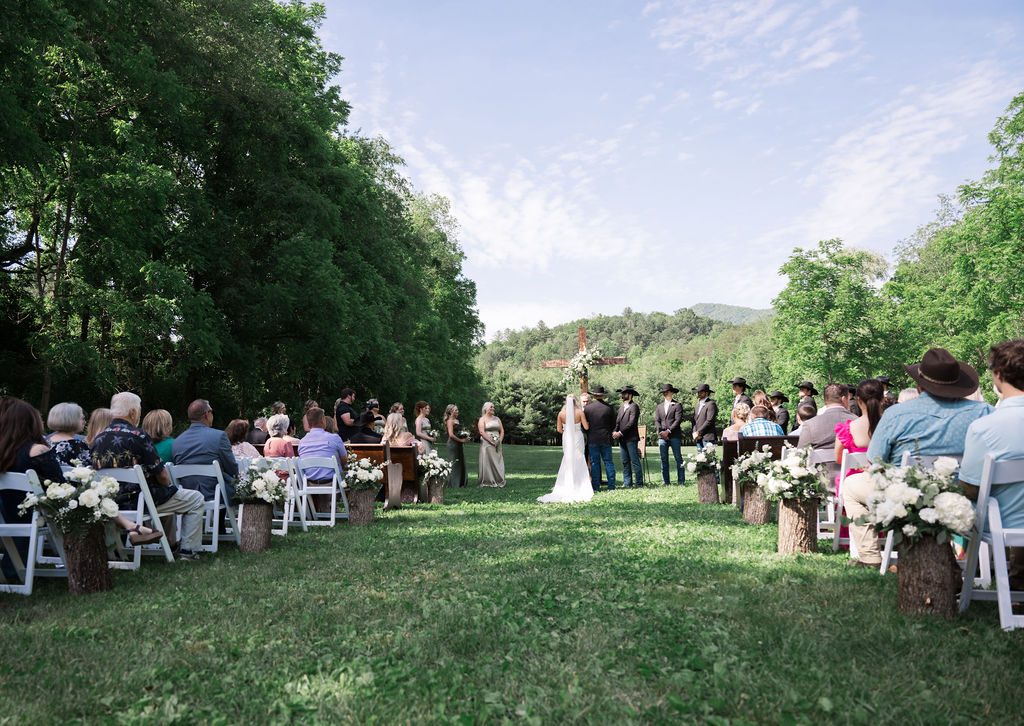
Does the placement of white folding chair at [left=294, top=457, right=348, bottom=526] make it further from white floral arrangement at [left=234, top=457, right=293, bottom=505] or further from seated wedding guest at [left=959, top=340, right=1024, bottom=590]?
seated wedding guest at [left=959, top=340, right=1024, bottom=590]

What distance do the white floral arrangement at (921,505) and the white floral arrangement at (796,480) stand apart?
1.75 meters

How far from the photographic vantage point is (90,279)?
52.7 ft

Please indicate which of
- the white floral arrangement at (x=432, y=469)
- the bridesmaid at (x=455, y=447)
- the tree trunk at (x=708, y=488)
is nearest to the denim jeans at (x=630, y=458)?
the bridesmaid at (x=455, y=447)

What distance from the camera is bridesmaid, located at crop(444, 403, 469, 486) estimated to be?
606 inches

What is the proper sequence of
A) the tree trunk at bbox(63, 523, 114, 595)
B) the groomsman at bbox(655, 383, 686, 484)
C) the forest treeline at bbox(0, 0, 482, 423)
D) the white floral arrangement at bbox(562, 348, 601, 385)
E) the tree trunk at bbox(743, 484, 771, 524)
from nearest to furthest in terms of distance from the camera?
the tree trunk at bbox(63, 523, 114, 595), the tree trunk at bbox(743, 484, 771, 524), the forest treeline at bbox(0, 0, 482, 423), the groomsman at bbox(655, 383, 686, 484), the white floral arrangement at bbox(562, 348, 601, 385)

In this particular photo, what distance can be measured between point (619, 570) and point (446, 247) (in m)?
37.0

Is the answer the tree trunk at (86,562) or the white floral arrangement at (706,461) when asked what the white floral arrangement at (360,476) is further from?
the white floral arrangement at (706,461)

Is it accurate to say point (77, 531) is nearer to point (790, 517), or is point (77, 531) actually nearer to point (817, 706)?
point (817, 706)

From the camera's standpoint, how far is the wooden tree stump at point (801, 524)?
6641mm

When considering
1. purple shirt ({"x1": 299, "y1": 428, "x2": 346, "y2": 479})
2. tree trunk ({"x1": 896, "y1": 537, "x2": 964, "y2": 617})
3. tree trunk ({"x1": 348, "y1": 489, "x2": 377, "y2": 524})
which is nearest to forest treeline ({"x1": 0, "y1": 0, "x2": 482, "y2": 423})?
purple shirt ({"x1": 299, "y1": 428, "x2": 346, "y2": 479})

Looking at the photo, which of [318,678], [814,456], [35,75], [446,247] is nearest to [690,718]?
[318,678]

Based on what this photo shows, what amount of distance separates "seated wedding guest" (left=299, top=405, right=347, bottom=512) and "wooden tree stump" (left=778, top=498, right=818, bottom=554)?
5801mm

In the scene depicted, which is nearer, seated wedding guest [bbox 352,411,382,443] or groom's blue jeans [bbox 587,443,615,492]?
seated wedding guest [bbox 352,411,382,443]

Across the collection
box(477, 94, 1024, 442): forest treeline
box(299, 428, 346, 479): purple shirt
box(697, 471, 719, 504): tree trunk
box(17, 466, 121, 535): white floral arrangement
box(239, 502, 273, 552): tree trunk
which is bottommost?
box(697, 471, 719, 504): tree trunk
